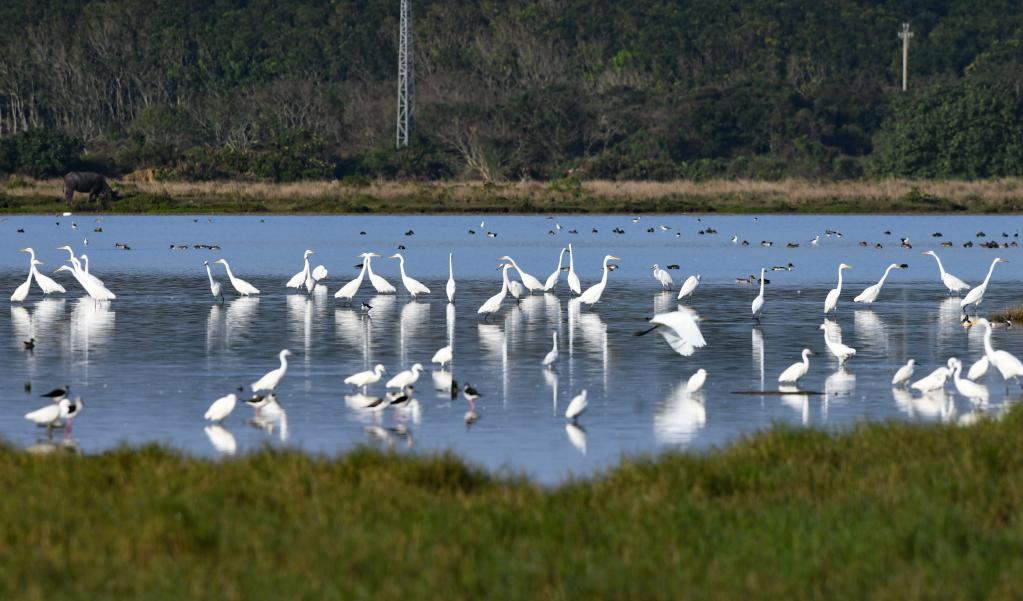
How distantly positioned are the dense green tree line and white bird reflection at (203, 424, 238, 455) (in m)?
72.8

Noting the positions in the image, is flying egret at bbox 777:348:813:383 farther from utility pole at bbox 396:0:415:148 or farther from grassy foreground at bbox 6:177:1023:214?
utility pole at bbox 396:0:415:148

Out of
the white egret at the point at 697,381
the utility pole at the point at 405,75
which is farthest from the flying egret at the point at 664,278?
the utility pole at the point at 405,75

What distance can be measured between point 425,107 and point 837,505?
95.6m

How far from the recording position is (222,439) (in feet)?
44.8

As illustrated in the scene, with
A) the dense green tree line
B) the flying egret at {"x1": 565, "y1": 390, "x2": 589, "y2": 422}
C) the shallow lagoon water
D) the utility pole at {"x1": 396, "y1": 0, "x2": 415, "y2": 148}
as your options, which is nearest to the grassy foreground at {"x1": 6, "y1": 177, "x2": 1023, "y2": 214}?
the dense green tree line

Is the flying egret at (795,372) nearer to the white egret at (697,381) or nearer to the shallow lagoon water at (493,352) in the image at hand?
the shallow lagoon water at (493,352)

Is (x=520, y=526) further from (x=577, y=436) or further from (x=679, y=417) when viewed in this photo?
(x=679, y=417)

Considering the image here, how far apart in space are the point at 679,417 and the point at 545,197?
203 feet

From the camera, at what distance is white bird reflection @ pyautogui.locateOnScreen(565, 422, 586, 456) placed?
13.3m

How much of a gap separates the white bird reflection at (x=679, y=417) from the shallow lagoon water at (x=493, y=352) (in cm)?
3

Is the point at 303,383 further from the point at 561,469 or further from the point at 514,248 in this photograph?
the point at 514,248

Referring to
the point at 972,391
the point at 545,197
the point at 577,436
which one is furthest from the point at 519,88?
the point at 577,436

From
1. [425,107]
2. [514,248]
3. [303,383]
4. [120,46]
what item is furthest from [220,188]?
[303,383]

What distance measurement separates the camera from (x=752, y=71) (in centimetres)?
11806
